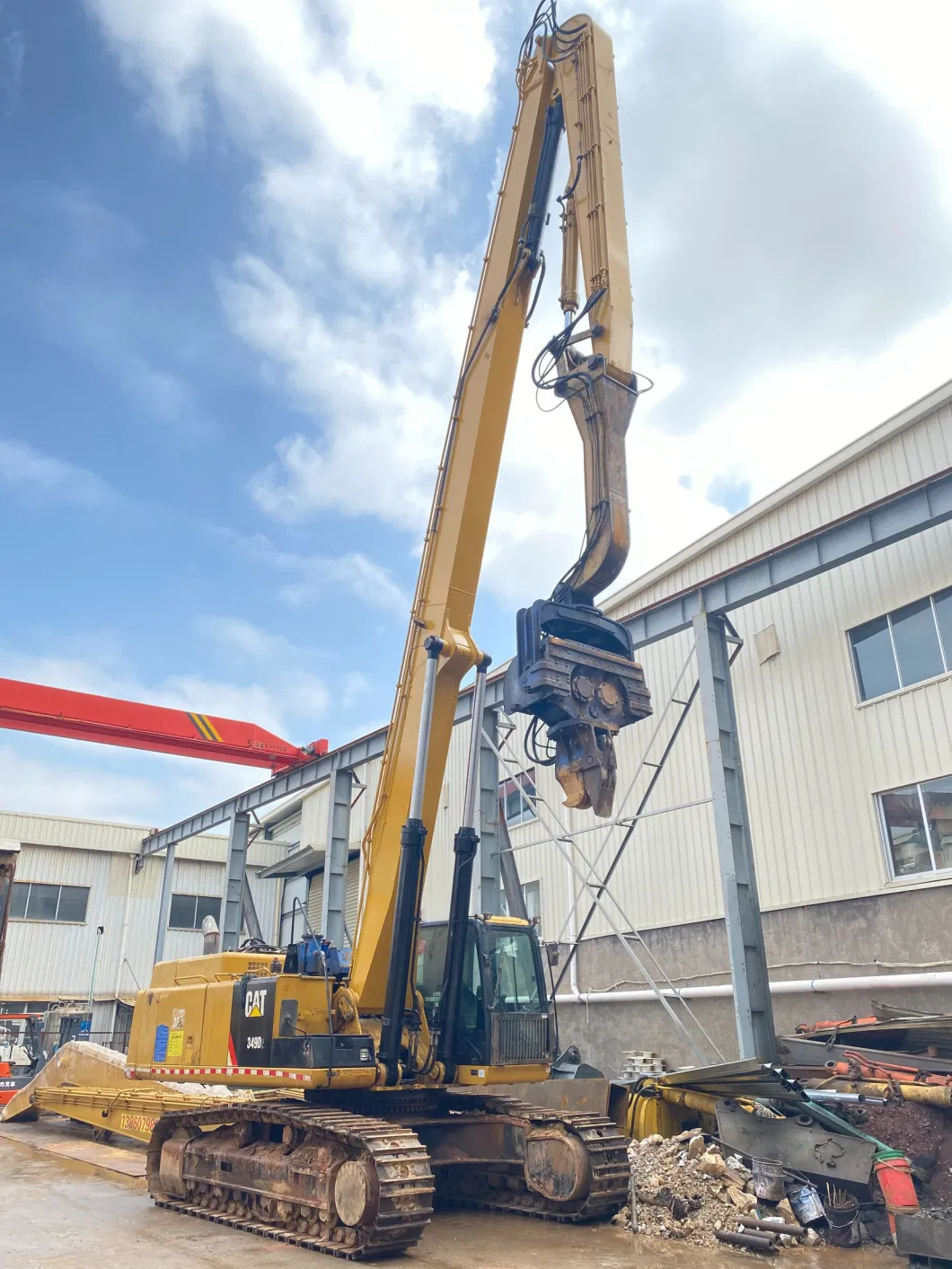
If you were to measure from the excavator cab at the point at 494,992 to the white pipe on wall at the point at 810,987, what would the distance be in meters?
6.60

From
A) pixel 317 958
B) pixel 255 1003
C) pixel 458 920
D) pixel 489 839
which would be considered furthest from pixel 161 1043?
pixel 489 839

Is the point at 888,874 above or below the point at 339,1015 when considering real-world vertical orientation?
above

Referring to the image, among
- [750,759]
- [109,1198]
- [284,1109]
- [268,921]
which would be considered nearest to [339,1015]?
[284,1109]

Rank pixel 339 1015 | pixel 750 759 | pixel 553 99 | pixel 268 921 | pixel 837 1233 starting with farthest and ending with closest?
1. pixel 268 921
2. pixel 750 759
3. pixel 553 99
4. pixel 339 1015
5. pixel 837 1233

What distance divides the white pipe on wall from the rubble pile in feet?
17.9

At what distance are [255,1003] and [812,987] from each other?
949 centimetres

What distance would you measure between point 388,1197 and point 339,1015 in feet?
5.76

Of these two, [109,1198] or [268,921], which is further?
[268,921]

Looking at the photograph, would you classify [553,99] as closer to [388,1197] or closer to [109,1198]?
[388,1197]

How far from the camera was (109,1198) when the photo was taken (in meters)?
10.0

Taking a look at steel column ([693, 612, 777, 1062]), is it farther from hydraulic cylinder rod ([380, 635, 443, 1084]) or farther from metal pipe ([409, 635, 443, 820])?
metal pipe ([409, 635, 443, 820])

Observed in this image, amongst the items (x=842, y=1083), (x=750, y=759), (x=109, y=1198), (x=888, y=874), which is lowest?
(x=109, y=1198)

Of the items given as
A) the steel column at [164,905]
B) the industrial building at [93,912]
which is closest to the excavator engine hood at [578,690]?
the steel column at [164,905]

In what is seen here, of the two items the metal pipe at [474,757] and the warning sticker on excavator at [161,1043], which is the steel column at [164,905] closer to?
the warning sticker on excavator at [161,1043]
